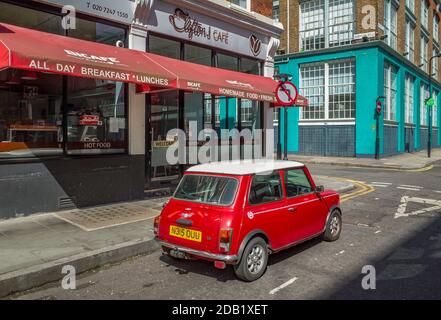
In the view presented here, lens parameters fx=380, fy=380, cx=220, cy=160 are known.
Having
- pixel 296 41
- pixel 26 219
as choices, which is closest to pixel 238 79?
pixel 26 219

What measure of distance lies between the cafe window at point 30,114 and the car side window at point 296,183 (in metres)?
5.48

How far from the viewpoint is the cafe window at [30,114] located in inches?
314

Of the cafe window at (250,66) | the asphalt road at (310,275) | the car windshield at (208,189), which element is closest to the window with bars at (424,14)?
the cafe window at (250,66)

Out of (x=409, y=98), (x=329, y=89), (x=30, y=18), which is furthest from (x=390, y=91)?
(x=30, y=18)

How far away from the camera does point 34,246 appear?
6188mm

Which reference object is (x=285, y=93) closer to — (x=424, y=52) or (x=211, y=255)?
(x=211, y=255)

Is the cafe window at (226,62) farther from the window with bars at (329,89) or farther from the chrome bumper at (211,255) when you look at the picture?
the window with bars at (329,89)

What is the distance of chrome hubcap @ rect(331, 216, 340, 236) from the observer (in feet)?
22.7

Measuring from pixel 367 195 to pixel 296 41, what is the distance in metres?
20.4

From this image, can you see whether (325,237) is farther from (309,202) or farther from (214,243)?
(214,243)

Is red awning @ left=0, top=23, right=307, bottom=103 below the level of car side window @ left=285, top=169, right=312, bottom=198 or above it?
above

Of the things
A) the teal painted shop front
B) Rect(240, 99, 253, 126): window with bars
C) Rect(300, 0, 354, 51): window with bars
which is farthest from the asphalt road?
Rect(300, 0, 354, 51): window with bars

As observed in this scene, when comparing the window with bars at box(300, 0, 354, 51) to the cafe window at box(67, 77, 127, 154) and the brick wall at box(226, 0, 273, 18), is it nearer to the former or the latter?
the brick wall at box(226, 0, 273, 18)

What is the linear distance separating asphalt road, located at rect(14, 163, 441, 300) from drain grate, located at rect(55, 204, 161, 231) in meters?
1.82
